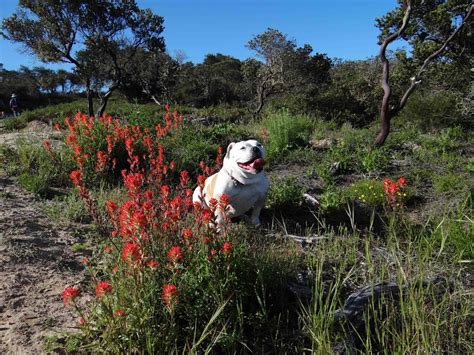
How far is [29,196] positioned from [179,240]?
9.21 feet

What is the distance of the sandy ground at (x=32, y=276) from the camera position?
1.91 m

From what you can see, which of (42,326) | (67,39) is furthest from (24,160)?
(67,39)

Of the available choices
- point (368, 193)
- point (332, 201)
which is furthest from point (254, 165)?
point (368, 193)

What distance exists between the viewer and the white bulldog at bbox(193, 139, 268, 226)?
3201mm

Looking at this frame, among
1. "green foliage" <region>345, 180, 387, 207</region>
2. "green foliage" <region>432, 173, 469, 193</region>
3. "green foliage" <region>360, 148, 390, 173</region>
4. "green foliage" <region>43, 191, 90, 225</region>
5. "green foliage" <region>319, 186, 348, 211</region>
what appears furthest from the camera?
"green foliage" <region>360, 148, 390, 173</region>

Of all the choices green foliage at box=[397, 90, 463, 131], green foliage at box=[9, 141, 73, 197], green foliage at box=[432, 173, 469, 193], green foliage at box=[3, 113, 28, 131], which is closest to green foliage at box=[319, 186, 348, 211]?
green foliage at box=[432, 173, 469, 193]

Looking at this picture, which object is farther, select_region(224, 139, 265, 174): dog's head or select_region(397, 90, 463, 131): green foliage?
select_region(397, 90, 463, 131): green foliage

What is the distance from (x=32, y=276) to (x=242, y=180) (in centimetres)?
167

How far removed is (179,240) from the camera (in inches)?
84.0

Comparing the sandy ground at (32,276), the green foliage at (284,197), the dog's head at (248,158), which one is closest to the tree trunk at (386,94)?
the green foliage at (284,197)

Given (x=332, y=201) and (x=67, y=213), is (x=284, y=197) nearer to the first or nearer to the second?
(x=332, y=201)

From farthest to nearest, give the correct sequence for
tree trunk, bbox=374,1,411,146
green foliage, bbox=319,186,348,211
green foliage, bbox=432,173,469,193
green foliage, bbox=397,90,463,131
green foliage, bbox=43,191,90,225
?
1. green foliage, bbox=397,90,463,131
2. tree trunk, bbox=374,1,411,146
3. green foliage, bbox=432,173,469,193
4. green foliage, bbox=319,186,348,211
5. green foliage, bbox=43,191,90,225

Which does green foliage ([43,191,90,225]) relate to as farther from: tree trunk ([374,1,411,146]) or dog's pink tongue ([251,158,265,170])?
tree trunk ([374,1,411,146])

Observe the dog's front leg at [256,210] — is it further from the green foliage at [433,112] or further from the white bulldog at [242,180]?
the green foliage at [433,112]
